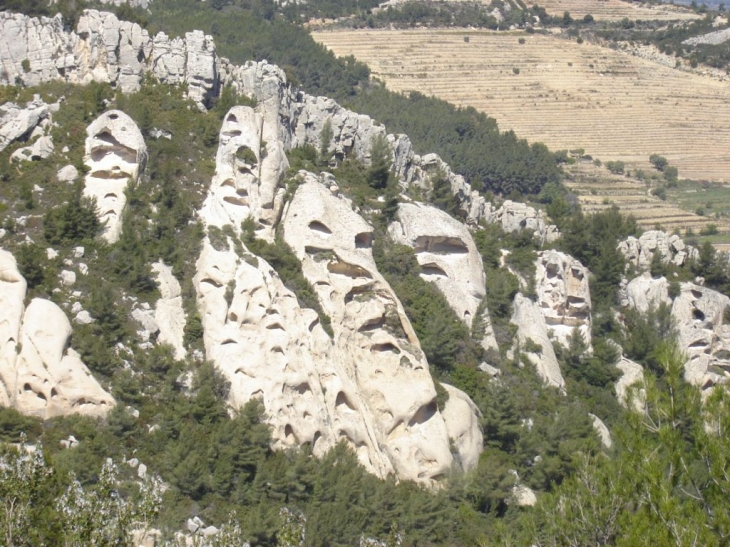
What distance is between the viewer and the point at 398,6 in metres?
144

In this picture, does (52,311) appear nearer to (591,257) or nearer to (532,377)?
(532,377)

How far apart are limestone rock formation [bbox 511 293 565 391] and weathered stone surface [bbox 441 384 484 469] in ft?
24.9

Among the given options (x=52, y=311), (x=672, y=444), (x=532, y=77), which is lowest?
(x=532, y=77)

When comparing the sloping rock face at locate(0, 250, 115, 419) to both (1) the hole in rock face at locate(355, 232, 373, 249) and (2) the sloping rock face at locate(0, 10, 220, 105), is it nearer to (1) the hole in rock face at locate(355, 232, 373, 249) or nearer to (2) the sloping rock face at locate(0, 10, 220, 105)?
(1) the hole in rock face at locate(355, 232, 373, 249)

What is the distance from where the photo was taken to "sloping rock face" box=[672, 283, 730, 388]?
5091cm

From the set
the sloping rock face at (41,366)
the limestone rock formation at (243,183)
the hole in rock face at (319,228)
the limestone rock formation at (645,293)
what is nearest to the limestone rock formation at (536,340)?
the limestone rock formation at (645,293)

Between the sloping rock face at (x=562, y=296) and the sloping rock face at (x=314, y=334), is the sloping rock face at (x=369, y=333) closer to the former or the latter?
the sloping rock face at (x=314, y=334)

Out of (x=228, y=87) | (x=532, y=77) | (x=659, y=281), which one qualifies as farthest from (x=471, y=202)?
(x=532, y=77)

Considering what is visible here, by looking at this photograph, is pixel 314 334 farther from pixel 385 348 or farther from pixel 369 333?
pixel 385 348

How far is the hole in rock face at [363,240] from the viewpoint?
41.8 metres

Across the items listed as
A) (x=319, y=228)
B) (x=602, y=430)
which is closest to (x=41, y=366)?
(x=319, y=228)

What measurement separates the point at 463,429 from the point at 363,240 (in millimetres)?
9530

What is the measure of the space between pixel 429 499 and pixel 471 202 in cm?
2415

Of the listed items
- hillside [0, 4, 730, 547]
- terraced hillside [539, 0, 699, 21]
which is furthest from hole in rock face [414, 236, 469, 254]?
terraced hillside [539, 0, 699, 21]
